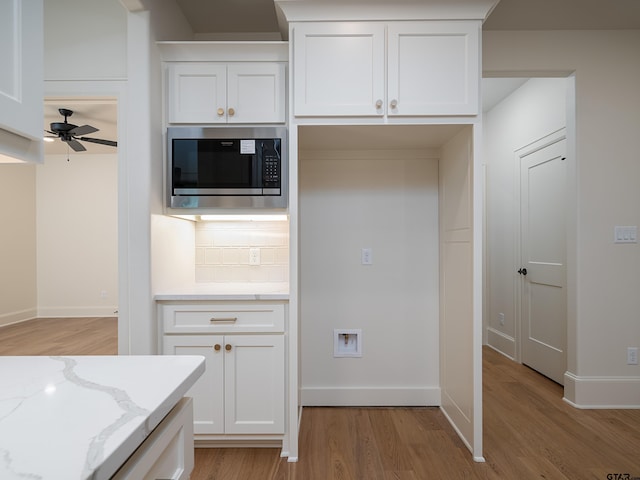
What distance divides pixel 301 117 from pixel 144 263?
118 cm

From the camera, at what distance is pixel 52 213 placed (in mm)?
5676

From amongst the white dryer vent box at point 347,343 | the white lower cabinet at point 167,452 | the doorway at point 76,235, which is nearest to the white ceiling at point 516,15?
the white dryer vent box at point 347,343

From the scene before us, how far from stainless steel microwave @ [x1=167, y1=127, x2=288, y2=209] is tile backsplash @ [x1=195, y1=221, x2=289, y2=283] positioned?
0.45m

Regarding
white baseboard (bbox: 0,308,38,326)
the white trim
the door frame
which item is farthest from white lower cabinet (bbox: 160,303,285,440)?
white baseboard (bbox: 0,308,38,326)

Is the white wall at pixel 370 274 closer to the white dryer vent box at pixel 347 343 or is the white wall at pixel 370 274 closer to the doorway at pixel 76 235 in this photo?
the white dryer vent box at pixel 347 343

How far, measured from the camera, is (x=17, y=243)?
213 inches

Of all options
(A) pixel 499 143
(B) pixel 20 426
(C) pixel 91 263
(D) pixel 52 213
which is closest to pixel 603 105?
(A) pixel 499 143

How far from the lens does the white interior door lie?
117 inches

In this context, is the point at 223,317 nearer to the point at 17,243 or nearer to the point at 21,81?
the point at 21,81

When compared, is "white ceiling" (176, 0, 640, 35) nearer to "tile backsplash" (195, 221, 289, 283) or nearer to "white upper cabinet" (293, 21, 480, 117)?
"white upper cabinet" (293, 21, 480, 117)

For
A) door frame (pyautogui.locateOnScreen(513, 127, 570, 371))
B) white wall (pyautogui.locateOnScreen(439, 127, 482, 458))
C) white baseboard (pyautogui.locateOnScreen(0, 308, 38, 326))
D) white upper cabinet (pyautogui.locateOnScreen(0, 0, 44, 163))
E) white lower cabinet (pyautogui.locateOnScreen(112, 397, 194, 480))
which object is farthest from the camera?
white baseboard (pyautogui.locateOnScreen(0, 308, 38, 326))

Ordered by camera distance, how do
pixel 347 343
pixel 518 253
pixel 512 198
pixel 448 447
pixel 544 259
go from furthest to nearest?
pixel 512 198, pixel 518 253, pixel 544 259, pixel 347 343, pixel 448 447

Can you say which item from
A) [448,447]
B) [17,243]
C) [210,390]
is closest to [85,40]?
[210,390]

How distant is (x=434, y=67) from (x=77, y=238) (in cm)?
593
